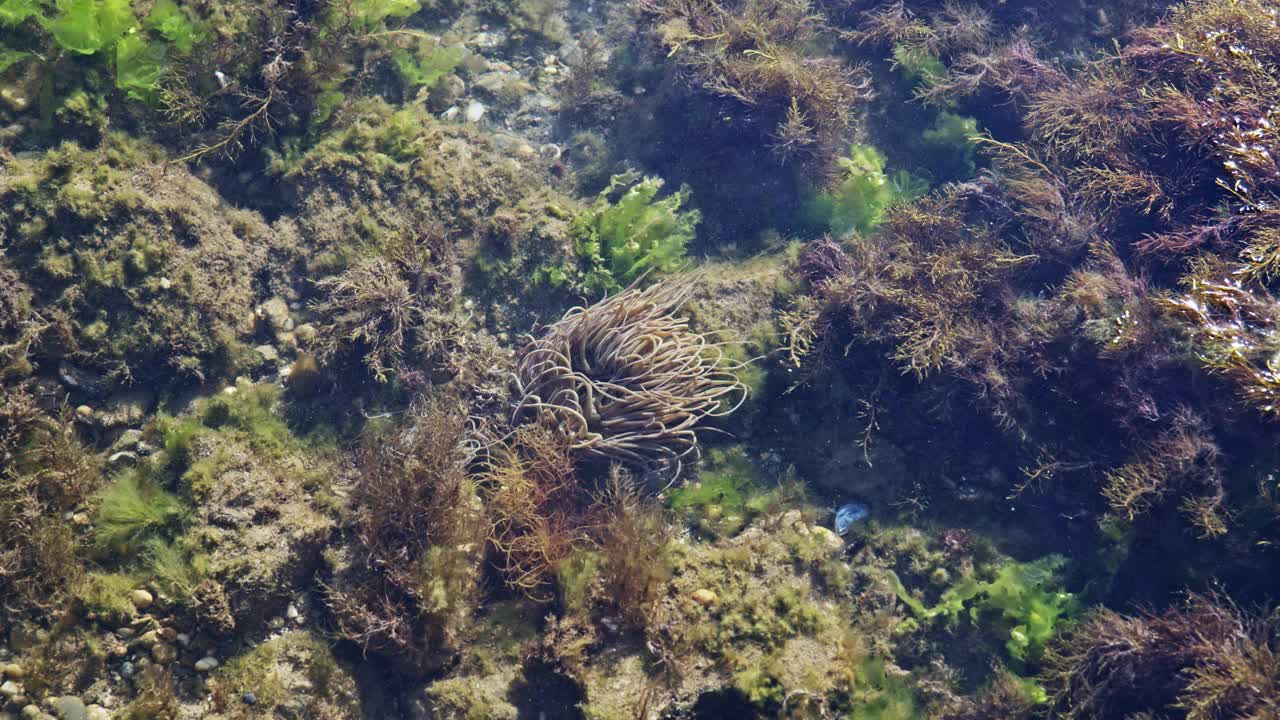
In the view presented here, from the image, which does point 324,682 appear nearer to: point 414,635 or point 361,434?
point 414,635

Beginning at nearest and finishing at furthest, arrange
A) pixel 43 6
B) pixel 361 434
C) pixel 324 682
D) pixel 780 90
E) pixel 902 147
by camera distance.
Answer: pixel 324 682 → pixel 43 6 → pixel 361 434 → pixel 780 90 → pixel 902 147

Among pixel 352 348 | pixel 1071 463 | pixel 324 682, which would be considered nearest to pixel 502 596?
pixel 324 682

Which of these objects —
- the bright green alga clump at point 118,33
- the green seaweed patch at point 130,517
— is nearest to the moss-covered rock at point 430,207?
the bright green alga clump at point 118,33

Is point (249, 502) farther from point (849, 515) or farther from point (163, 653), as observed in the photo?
point (849, 515)

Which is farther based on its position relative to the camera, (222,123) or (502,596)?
(222,123)

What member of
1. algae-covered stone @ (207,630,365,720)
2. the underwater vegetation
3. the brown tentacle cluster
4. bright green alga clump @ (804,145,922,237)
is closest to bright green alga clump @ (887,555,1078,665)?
the underwater vegetation

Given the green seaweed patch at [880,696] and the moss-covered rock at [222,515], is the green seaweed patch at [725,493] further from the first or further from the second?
the moss-covered rock at [222,515]
